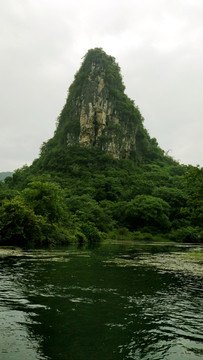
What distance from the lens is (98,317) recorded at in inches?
353

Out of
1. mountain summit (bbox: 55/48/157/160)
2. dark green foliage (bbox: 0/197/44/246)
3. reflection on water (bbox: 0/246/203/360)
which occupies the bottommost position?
reflection on water (bbox: 0/246/203/360)

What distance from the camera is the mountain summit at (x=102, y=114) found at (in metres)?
147

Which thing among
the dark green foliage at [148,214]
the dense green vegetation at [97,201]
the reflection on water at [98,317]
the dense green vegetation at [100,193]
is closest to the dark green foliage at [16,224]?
the dense green vegetation at [97,201]

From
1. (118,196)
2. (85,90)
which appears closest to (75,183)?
(118,196)

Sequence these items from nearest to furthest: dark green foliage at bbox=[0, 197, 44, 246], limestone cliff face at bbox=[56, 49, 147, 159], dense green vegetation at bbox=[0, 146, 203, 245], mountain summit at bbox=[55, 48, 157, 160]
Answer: dark green foliage at bbox=[0, 197, 44, 246], dense green vegetation at bbox=[0, 146, 203, 245], limestone cliff face at bbox=[56, 49, 147, 159], mountain summit at bbox=[55, 48, 157, 160]

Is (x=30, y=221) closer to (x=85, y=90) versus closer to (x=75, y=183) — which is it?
(x=75, y=183)

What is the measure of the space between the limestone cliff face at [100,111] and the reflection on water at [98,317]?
129071 mm

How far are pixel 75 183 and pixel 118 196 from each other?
1571cm

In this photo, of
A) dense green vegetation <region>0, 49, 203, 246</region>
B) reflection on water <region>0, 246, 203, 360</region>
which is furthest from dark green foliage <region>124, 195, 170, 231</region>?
reflection on water <region>0, 246, 203, 360</region>

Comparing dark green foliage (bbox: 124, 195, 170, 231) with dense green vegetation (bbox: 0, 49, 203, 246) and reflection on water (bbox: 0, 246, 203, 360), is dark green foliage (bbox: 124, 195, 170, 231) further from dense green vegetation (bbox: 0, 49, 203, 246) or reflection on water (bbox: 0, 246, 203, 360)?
reflection on water (bbox: 0, 246, 203, 360)

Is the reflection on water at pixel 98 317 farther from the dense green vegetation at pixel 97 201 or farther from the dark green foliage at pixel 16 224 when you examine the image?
the dense green vegetation at pixel 97 201

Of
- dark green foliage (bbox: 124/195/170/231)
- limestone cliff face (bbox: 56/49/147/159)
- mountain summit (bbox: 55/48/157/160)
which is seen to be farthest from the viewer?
mountain summit (bbox: 55/48/157/160)

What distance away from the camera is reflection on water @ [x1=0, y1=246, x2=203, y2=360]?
671 centimetres

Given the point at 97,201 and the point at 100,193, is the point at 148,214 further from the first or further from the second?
the point at 100,193
